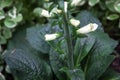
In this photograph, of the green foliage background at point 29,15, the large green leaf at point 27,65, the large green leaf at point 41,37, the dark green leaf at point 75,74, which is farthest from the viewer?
the green foliage background at point 29,15

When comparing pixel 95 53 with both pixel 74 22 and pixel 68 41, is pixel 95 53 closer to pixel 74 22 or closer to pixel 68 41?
pixel 68 41

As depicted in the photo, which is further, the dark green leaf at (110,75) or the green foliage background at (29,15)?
the green foliage background at (29,15)

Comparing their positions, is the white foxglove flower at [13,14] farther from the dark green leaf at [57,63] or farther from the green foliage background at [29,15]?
the dark green leaf at [57,63]

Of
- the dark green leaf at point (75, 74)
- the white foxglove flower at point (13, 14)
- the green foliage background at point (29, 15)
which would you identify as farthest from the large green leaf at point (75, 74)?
the white foxglove flower at point (13, 14)

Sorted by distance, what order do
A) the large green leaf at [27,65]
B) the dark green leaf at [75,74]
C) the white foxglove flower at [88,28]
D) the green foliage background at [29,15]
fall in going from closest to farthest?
1. the white foxglove flower at [88,28]
2. the dark green leaf at [75,74]
3. the large green leaf at [27,65]
4. the green foliage background at [29,15]

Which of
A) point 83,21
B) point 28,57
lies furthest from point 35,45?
point 83,21

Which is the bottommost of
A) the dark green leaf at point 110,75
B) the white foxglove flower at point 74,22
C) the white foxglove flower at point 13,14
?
the dark green leaf at point 110,75

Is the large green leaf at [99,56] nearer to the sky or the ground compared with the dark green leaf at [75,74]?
nearer to the ground

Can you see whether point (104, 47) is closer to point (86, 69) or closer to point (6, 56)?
point (86, 69)
